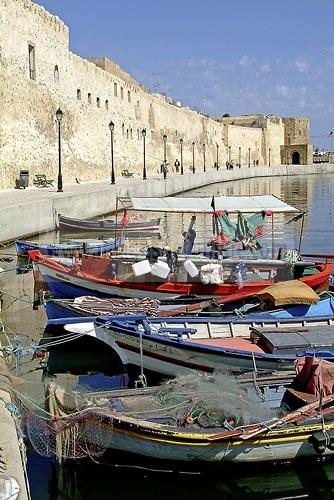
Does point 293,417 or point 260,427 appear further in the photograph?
point 293,417

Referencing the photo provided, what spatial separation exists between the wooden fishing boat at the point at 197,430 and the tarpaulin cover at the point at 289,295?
357 cm

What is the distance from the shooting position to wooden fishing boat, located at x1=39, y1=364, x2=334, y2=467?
6172mm

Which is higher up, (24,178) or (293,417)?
(24,178)

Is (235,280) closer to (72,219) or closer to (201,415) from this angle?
(201,415)

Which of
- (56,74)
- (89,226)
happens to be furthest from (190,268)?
(56,74)

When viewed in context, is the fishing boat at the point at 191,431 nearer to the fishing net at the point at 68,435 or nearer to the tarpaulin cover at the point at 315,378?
the fishing net at the point at 68,435

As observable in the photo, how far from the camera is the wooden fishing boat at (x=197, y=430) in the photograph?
617 cm

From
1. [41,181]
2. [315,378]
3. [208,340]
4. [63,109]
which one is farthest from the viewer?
[63,109]

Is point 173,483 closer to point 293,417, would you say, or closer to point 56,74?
point 293,417

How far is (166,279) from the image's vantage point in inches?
477

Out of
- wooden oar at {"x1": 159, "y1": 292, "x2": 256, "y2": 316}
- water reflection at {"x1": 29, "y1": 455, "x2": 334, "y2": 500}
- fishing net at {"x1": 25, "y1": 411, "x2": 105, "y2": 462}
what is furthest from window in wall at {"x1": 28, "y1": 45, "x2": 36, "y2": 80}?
water reflection at {"x1": 29, "y1": 455, "x2": 334, "y2": 500}

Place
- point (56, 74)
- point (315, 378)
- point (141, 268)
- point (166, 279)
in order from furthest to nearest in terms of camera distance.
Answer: point (56, 74), point (166, 279), point (141, 268), point (315, 378)

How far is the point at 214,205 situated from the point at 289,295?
481 centimetres

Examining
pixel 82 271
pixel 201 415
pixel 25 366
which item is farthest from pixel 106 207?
pixel 201 415
